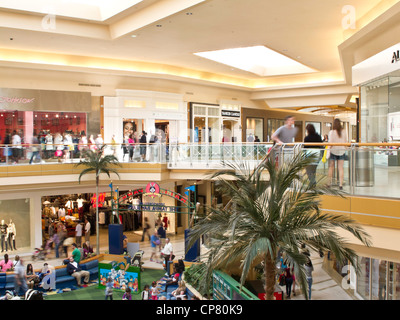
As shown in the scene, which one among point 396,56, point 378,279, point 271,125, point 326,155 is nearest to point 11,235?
point 378,279

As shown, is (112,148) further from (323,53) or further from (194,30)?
(323,53)

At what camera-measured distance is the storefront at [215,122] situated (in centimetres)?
2690

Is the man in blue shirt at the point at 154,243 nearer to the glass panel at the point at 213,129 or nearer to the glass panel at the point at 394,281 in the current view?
the glass panel at the point at 394,281

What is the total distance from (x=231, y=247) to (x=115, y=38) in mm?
13035

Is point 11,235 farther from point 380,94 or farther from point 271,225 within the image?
point 380,94

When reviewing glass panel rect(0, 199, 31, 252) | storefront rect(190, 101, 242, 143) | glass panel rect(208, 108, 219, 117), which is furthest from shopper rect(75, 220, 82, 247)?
glass panel rect(208, 108, 219, 117)

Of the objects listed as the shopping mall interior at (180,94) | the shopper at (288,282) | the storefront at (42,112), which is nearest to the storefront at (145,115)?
the shopping mall interior at (180,94)

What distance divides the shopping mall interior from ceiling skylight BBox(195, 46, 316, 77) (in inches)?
3.6

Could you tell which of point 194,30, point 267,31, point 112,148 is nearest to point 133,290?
point 112,148

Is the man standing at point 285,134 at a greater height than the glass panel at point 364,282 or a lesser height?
greater

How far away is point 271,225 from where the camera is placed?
19.6ft

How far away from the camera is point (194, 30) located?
52.6ft

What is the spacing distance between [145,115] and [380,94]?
45.5 ft

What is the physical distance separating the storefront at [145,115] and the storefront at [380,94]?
10662mm
